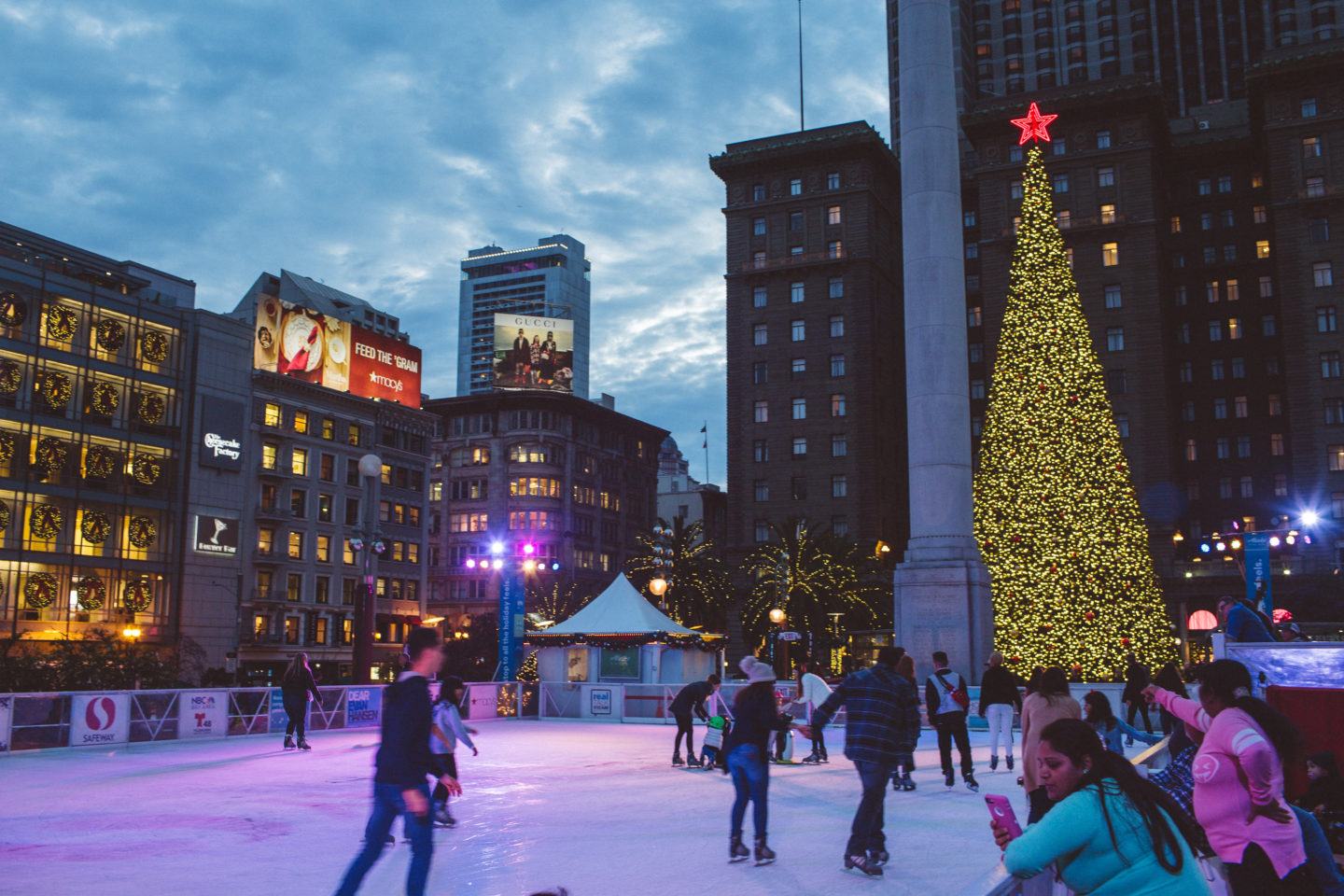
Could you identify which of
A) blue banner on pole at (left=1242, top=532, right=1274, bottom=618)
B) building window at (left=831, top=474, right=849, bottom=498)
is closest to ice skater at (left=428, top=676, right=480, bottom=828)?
blue banner on pole at (left=1242, top=532, right=1274, bottom=618)

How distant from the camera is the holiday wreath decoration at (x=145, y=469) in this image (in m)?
62.0

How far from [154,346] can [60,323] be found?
221 inches

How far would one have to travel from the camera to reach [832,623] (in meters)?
69.8

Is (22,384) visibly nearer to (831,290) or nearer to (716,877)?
(831,290)

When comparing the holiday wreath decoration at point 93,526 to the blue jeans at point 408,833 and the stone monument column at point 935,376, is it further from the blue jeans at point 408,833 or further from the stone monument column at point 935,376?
the blue jeans at point 408,833

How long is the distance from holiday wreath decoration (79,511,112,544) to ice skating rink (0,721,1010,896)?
39.2 meters

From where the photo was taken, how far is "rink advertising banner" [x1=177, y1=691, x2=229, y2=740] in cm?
2734

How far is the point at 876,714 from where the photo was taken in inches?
433

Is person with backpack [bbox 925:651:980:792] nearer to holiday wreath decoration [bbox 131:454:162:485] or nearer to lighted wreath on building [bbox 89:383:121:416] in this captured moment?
lighted wreath on building [bbox 89:383:121:416]

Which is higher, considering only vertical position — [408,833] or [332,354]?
[332,354]

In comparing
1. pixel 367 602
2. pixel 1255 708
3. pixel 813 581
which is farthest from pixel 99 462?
pixel 1255 708

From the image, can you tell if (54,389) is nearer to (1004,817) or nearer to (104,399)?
(104,399)

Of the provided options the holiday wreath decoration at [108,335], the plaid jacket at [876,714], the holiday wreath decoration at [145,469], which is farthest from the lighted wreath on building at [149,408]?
the plaid jacket at [876,714]

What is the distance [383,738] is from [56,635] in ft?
183
